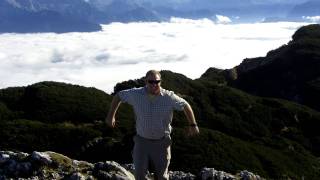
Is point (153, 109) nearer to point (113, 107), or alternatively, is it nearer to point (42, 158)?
point (113, 107)

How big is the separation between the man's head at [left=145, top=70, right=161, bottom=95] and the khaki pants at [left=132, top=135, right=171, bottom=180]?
1.16m

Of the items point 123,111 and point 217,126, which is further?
point 217,126

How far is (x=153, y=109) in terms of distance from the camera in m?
13.7

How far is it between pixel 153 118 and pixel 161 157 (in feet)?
3.21

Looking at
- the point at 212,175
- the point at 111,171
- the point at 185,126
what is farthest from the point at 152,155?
the point at 185,126

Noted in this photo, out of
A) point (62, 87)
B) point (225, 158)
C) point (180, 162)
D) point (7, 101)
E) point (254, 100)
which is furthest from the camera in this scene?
point (254, 100)

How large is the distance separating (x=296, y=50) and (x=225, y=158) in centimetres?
6406

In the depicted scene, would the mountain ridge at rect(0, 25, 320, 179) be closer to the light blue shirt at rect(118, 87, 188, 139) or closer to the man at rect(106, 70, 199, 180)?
the man at rect(106, 70, 199, 180)

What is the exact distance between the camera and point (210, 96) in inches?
2995

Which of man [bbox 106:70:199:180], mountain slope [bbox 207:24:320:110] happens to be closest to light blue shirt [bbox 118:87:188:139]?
man [bbox 106:70:199:180]

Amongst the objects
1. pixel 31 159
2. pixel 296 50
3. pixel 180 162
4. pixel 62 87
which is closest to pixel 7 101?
pixel 62 87

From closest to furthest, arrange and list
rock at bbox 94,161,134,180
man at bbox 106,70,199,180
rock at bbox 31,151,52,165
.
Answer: man at bbox 106,70,199,180
rock at bbox 94,161,134,180
rock at bbox 31,151,52,165

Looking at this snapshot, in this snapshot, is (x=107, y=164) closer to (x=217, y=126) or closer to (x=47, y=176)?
(x=47, y=176)

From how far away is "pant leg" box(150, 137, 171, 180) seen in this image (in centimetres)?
1390
